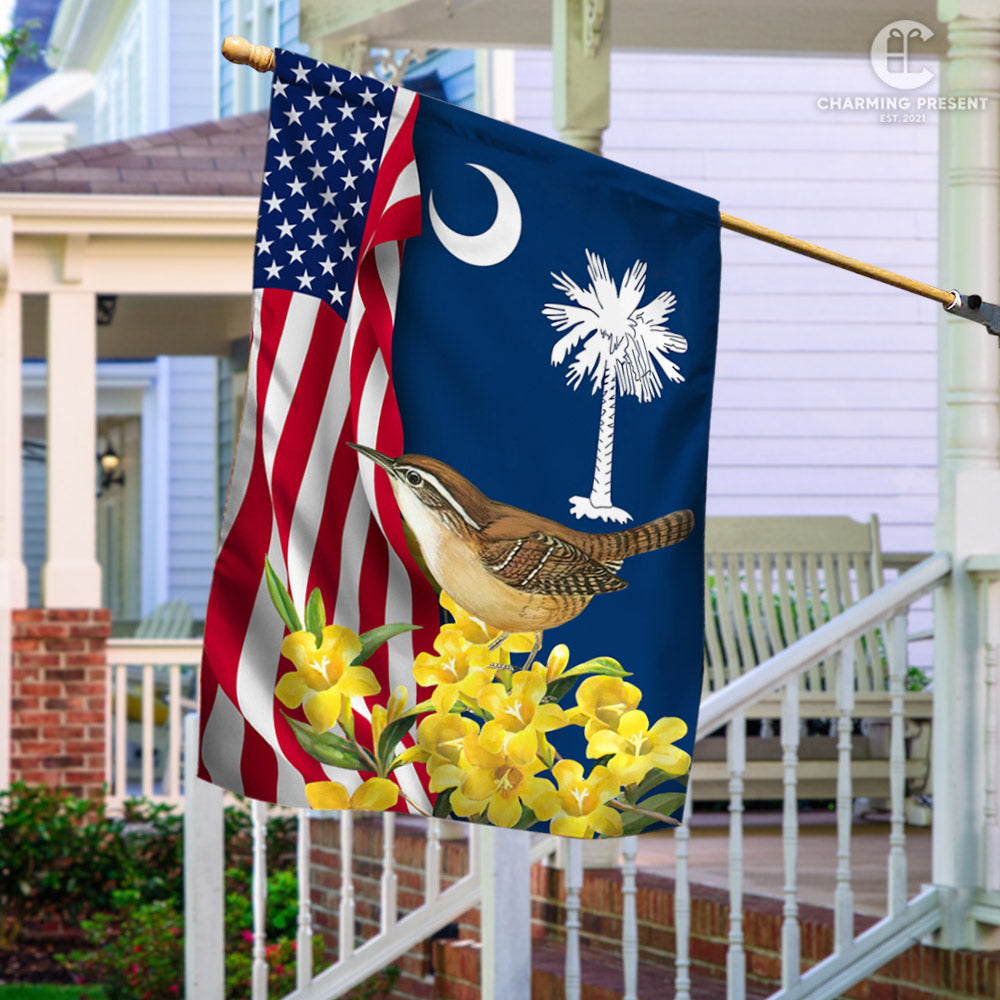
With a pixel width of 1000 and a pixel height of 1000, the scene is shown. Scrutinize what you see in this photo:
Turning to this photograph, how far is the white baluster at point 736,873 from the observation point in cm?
460

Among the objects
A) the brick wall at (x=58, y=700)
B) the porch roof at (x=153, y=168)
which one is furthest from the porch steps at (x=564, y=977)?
the porch roof at (x=153, y=168)

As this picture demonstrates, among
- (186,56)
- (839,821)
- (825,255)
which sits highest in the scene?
(186,56)

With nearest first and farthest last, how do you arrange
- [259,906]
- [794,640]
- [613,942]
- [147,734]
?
[259,906]
[613,942]
[794,640]
[147,734]

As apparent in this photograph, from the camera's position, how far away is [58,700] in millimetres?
8266

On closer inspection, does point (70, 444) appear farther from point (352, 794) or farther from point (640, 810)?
point (640, 810)

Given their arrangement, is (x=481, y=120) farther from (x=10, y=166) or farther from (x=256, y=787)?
(x=10, y=166)

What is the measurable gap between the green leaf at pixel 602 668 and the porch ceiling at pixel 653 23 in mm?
3437

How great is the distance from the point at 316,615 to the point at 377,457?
1.01ft

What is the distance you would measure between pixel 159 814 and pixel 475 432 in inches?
219

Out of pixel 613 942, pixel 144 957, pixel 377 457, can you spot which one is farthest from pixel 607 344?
pixel 144 957

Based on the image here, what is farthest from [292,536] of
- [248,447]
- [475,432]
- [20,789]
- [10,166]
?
[10,166]

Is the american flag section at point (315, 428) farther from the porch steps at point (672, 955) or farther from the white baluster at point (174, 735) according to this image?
the white baluster at point (174, 735)

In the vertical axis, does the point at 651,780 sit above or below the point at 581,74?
below

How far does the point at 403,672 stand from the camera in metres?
3.14
